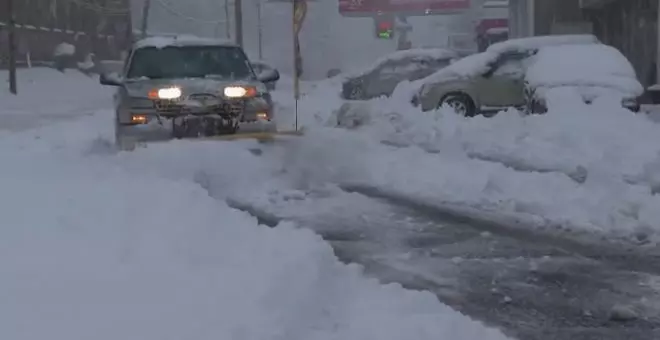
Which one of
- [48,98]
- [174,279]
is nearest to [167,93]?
[174,279]

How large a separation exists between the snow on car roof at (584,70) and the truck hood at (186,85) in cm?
626

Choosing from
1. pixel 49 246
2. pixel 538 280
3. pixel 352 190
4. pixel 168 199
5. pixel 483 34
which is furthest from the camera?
pixel 483 34

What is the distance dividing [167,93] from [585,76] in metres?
7.26

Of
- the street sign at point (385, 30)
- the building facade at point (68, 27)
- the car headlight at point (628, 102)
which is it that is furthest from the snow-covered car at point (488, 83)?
the street sign at point (385, 30)

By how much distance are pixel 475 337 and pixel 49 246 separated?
2.40 meters

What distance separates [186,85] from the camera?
11148mm

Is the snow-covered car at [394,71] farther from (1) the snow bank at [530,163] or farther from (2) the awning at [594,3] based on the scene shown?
(1) the snow bank at [530,163]

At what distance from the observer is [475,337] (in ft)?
15.4

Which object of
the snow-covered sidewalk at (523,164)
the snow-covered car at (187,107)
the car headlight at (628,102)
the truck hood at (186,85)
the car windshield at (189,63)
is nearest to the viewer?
the snow-covered sidewalk at (523,164)

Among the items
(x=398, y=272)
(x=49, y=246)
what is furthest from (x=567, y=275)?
(x=49, y=246)

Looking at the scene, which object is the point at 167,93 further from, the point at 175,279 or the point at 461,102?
the point at 461,102

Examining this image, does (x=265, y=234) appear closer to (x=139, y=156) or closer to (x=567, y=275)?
(x=567, y=275)

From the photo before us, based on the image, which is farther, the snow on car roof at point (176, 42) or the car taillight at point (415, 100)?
the car taillight at point (415, 100)

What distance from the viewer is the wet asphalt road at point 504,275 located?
529cm
